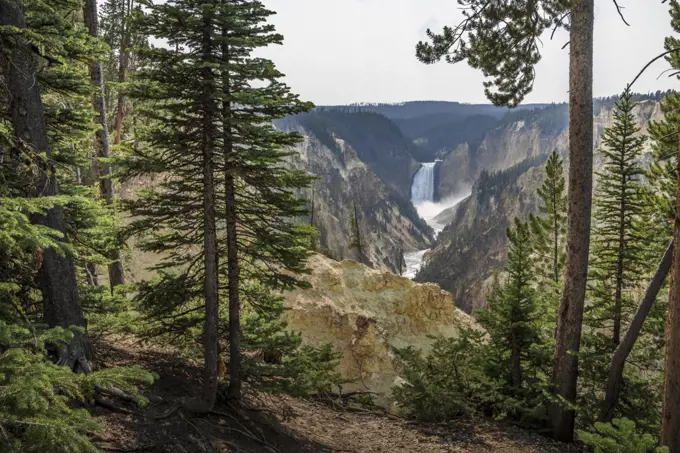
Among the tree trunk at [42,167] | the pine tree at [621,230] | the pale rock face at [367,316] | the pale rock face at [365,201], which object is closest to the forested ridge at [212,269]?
the tree trunk at [42,167]

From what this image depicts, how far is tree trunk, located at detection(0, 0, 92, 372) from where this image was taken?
16.0 ft

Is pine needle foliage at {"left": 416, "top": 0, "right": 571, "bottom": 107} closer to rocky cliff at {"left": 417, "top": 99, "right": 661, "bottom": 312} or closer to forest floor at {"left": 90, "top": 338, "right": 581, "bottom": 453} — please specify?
forest floor at {"left": 90, "top": 338, "right": 581, "bottom": 453}

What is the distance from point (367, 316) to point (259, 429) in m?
14.2

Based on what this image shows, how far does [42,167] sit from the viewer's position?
507 centimetres

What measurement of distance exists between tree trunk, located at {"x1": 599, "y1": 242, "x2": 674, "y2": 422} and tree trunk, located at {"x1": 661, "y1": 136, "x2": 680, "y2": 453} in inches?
56.3

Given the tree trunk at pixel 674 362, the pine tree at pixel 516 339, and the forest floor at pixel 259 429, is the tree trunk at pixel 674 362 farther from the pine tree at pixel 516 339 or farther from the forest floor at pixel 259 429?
the pine tree at pixel 516 339

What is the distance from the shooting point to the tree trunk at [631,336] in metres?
7.04

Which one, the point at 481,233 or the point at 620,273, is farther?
the point at 481,233

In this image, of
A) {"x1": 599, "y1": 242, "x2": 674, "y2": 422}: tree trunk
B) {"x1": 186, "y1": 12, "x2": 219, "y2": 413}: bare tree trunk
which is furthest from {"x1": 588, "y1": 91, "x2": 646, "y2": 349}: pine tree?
{"x1": 186, "y1": 12, "x2": 219, "y2": 413}: bare tree trunk

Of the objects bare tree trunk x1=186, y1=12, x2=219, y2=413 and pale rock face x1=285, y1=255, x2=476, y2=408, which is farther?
pale rock face x1=285, y1=255, x2=476, y2=408

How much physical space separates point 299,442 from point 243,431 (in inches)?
46.9

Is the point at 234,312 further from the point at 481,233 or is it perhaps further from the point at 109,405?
the point at 481,233

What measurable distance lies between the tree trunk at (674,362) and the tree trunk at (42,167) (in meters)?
6.76

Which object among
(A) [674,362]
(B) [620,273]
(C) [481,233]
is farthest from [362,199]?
(A) [674,362]
